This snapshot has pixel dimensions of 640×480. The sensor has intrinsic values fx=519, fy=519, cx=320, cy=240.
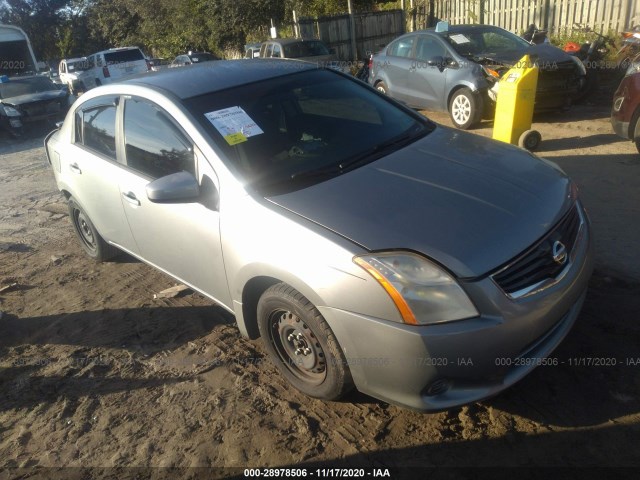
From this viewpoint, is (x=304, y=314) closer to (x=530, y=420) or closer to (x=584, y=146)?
(x=530, y=420)

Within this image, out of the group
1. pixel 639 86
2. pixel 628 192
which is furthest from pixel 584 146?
pixel 628 192

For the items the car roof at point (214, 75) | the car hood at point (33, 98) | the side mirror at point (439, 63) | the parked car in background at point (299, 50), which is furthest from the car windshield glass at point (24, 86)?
the car roof at point (214, 75)

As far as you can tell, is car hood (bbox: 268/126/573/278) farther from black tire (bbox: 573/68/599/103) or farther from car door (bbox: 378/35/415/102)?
car door (bbox: 378/35/415/102)

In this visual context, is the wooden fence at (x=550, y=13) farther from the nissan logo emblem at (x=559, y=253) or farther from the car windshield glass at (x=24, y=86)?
the car windshield glass at (x=24, y=86)

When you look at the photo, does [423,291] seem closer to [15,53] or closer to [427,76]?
[427,76]

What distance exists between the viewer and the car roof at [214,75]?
11.7 ft

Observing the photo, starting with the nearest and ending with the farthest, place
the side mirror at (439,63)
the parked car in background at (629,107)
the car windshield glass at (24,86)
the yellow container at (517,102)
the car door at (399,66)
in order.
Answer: the parked car in background at (629,107) < the yellow container at (517,102) < the side mirror at (439,63) < the car door at (399,66) < the car windshield glass at (24,86)

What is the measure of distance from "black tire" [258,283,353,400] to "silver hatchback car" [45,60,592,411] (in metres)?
0.01

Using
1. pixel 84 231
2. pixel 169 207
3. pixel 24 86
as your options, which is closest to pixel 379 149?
pixel 169 207

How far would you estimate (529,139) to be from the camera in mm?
6953

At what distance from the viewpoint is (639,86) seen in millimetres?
5961

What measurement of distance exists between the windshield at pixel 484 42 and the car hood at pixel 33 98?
36.5 ft

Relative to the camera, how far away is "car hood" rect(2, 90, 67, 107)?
1386cm

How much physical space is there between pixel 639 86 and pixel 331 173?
477 centimetres
